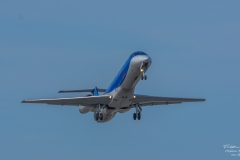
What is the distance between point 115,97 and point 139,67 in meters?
7.43

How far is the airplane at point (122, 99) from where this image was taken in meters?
104

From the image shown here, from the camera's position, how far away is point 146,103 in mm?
116562

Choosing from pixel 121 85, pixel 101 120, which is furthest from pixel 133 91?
pixel 101 120

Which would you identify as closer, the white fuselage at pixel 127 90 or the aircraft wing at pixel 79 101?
the white fuselage at pixel 127 90

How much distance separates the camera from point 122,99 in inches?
4272

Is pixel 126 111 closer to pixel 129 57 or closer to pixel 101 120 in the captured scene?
pixel 101 120

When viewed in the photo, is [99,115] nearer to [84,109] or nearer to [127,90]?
[84,109]

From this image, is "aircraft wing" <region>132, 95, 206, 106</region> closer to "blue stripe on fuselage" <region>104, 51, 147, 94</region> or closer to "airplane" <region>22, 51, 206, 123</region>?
"airplane" <region>22, 51, 206, 123</region>

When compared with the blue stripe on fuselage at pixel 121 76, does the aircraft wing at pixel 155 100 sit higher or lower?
lower

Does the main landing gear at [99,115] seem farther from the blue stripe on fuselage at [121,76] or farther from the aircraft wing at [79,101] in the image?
the blue stripe on fuselage at [121,76]

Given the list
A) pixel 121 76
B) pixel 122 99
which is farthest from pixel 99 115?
pixel 121 76

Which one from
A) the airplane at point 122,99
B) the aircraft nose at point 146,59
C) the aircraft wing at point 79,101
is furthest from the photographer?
the aircraft wing at point 79,101

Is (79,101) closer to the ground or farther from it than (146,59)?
closer to the ground

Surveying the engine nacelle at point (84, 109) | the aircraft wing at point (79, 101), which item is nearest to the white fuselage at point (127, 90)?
the aircraft wing at point (79, 101)
